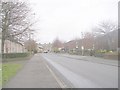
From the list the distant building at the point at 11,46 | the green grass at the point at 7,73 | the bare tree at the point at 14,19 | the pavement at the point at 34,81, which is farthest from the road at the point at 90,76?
the distant building at the point at 11,46

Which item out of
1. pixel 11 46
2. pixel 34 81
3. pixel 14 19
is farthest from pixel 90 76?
pixel 11 46

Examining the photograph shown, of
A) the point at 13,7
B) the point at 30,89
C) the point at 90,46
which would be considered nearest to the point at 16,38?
the point at 13,7

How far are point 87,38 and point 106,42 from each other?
28.8m

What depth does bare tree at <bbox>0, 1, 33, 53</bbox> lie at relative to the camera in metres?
39.3

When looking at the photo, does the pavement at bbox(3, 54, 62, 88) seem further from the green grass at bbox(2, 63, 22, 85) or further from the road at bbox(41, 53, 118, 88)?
the road at bbox(41, 53, 118, 88)

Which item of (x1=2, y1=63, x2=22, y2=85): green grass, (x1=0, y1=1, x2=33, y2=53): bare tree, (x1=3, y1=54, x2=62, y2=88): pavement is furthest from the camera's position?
(x1=0, y1=1, x2=33, y2=53): bare tree

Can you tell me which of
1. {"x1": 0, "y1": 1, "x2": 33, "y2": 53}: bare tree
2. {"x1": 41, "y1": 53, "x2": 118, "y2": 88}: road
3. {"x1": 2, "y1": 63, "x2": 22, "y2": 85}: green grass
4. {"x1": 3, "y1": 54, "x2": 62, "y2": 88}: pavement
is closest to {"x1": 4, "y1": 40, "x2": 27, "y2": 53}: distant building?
{"x1": 0, "y1": 1, "x2": 33, "y2": 53}: bare tree

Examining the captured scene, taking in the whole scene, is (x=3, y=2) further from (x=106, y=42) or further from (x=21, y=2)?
(x=106, y=42)

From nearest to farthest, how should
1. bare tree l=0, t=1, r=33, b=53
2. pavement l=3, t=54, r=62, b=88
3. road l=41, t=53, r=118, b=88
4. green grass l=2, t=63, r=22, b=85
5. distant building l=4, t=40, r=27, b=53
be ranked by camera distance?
pavement l=3, t=54, r=62, b=88 < road l=41, t=53, r=118, b=88 < green grass l=2, t=63, r=22, b=85 < bare tree l=0, t=1, r=33, b=53 < distant building l=4, t=40, r=27, b=53

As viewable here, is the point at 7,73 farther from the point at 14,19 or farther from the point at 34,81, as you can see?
the point at 14,19

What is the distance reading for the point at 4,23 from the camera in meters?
39.4

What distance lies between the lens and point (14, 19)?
40.1m

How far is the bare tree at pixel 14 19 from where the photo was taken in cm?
3928

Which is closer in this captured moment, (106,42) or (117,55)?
(117,55)
